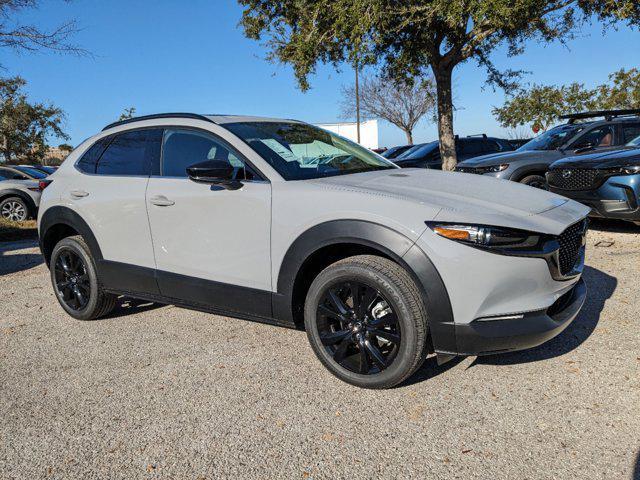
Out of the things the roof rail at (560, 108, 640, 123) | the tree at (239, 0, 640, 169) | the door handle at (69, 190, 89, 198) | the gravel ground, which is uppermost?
the tree at (239, 0, 640, 169)

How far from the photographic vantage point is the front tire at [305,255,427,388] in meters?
2.74

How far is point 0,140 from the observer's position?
37750 mm

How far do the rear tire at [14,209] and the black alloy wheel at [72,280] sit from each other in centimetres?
886

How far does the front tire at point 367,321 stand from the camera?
2.74m

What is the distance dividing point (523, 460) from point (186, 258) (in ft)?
8.00

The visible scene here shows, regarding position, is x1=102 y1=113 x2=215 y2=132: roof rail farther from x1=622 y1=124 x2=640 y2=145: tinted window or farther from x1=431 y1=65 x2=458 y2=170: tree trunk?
x1=431 y1=65 x2=458 y2=170: tree trunk

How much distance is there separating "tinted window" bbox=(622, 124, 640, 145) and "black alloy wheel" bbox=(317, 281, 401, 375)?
7.25 metres

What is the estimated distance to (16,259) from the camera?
8.09m

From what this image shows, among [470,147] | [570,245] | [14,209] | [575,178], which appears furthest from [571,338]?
[470,147]

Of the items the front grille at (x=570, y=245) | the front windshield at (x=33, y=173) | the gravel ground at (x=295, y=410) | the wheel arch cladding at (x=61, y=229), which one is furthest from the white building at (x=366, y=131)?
the front grille at (x=570, y=245)

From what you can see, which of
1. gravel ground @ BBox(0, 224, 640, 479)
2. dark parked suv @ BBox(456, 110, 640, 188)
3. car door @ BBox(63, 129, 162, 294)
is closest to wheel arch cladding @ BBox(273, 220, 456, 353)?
gravel ground @ BBox(0, 224, 640, 479)

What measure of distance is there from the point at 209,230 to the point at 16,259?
6.21m

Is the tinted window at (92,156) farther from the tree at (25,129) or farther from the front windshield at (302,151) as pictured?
the tree at (25,129)

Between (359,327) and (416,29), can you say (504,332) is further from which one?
(416,29)
